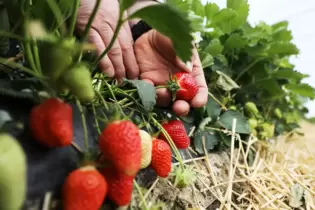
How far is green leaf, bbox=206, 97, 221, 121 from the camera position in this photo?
93 centimetres

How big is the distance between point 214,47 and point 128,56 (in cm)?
33

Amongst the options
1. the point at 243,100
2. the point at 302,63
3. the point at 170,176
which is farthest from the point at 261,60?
the point at 302,63

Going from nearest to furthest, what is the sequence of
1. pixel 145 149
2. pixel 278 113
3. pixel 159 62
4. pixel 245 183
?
1. pixel 145 149
2. pixel 159 62
3. pixel 245 183
4. pixel 278 113

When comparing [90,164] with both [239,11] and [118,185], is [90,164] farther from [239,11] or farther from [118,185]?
[239,11]

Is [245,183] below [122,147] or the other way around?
below

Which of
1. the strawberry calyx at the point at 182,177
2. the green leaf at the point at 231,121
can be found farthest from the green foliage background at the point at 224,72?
the strawberry calyx at the point at 182,177

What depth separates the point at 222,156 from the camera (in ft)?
3.12

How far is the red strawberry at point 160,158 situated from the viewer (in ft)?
2.08

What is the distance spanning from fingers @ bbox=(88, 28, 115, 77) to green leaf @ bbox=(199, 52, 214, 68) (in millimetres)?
321

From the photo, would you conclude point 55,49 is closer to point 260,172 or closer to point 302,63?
point 260,172

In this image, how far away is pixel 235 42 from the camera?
1101mm

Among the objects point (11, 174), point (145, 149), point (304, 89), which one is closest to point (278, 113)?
point (304, 89)

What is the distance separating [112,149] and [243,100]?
30.8 inches

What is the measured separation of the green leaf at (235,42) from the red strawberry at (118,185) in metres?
0.65
